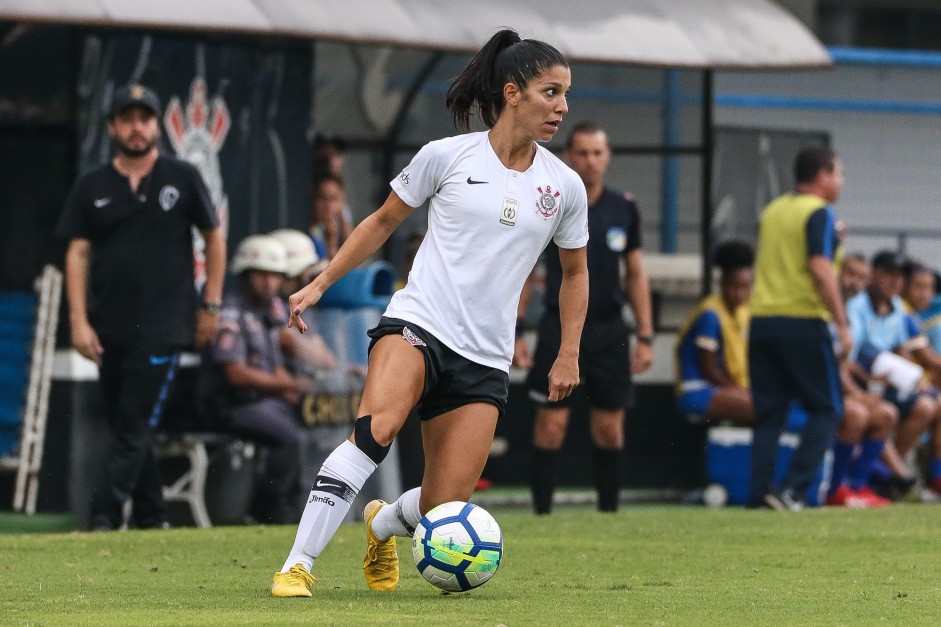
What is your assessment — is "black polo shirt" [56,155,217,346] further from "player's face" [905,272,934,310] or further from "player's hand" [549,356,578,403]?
→ "player's face" [905,272,934,310]

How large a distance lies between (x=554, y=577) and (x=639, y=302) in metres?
4.01

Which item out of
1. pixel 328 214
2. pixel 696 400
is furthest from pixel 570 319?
pixel 696 400

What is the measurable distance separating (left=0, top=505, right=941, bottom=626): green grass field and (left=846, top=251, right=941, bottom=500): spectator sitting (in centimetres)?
385

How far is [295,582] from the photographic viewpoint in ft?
21.4

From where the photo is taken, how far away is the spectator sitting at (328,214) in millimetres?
13008

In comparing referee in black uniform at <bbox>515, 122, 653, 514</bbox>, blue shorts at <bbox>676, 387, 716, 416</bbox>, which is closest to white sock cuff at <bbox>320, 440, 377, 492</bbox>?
referee in black uniform at <bbox>515, 122, 653, 514</bbox>

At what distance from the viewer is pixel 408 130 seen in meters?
14.8

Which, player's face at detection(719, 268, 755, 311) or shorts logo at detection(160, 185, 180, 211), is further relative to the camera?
player's face at detection(719, 268, 755, 311)

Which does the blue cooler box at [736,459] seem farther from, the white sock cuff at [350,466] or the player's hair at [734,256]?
the white sock cuff at [350,466]

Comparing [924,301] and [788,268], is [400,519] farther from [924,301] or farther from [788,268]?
[924,301]

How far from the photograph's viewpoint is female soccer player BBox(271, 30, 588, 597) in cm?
666

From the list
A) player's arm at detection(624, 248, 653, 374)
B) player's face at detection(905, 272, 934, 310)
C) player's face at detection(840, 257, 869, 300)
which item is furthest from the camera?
player's face at detection(905, 272, 934, 310)

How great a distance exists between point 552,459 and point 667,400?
3.59m

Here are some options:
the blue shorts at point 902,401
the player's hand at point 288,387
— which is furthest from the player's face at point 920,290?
the player's hand at point 288,387
